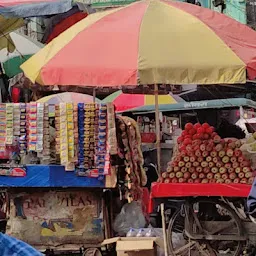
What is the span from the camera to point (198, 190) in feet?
22.2

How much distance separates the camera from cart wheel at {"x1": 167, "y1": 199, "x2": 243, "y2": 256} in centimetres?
693

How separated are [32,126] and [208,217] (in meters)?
2.21

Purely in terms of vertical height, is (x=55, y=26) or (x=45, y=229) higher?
(x=55, y=26)

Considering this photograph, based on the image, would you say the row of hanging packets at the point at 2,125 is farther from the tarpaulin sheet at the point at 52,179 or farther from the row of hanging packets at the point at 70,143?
the row of hanging packets at the point at 70,143

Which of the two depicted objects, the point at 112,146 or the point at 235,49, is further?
the point at 112,146

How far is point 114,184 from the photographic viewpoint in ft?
23.3

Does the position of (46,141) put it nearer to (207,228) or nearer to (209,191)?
(209,191)

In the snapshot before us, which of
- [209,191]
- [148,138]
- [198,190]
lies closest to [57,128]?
[198,190]

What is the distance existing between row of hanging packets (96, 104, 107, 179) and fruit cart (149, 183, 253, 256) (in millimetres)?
647

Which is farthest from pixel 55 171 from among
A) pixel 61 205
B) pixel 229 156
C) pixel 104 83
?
pixel 229 156

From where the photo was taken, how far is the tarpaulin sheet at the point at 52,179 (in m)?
7.09

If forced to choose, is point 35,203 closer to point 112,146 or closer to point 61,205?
point 61,205

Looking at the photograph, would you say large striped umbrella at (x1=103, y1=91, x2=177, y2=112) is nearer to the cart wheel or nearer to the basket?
the basket

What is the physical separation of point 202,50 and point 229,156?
118cm
